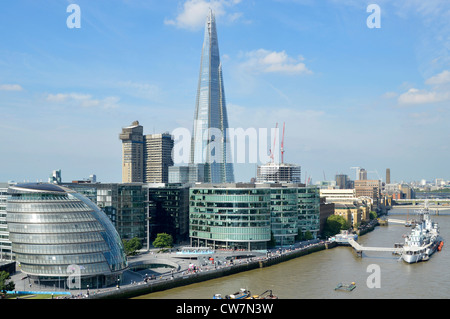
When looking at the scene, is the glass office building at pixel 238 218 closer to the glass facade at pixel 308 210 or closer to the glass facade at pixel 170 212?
the glass facade at pixel 170 212

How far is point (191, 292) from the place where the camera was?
59844 mm

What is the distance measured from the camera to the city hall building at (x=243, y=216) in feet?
290

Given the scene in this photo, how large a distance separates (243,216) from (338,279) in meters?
25.6

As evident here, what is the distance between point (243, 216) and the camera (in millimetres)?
88188

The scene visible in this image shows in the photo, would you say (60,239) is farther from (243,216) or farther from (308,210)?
(308,210)

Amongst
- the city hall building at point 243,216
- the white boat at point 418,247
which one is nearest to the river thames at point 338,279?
the white boat at point 418,247

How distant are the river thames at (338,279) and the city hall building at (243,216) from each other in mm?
8395

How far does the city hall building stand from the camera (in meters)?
88.2

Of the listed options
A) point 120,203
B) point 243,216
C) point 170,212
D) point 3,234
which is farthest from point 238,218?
point 3,234

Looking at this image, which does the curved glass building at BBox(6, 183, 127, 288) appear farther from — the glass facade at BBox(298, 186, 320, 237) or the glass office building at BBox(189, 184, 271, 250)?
the glass facade at BBox(298, 186, 320, 237)

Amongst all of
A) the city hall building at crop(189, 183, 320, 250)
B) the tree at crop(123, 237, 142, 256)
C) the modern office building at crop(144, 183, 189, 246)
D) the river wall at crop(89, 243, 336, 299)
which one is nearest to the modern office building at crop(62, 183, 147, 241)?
the tree at crop(123, 237, 142, 256)

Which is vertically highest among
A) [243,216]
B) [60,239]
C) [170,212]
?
[243,216]
